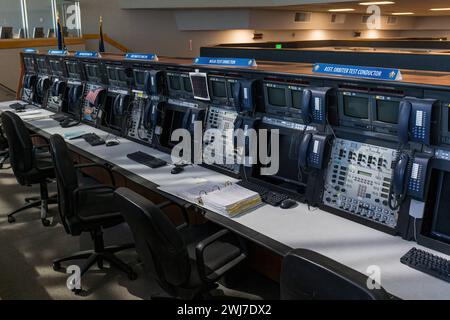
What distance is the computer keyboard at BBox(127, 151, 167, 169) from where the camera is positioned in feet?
9.42

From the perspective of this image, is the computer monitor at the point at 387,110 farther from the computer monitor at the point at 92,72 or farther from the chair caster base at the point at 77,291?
the computer monitor at the point at 92,72

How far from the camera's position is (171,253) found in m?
1.77

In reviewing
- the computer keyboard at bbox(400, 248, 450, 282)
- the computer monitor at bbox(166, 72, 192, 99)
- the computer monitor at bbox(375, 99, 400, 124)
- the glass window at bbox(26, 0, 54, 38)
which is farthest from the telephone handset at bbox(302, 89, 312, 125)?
the glass window at bbox(26, 0, 54, 38)

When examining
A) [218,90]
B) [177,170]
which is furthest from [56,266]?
[218,90]

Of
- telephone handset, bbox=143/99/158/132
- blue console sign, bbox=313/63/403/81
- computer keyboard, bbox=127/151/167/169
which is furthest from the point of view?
telephone handset, bbox=143/99/158/132

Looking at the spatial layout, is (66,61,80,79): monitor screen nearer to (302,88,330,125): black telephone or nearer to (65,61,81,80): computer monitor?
(65,61,81,80): computer monitor

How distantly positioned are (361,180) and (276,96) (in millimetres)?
728

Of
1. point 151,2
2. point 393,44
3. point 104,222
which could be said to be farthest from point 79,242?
point 151,2

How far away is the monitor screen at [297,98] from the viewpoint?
7.28ft

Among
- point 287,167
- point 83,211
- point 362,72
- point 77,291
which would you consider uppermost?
point 362,72

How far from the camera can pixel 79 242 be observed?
3.16 m

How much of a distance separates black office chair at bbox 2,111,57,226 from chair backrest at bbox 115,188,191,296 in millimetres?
1736

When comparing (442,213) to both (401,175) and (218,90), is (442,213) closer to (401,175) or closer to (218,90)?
(401,175)
